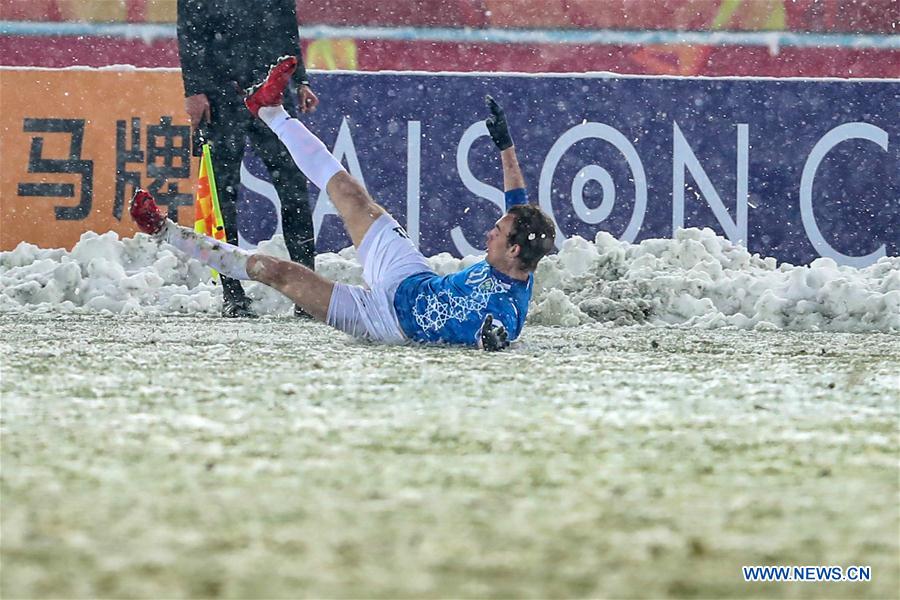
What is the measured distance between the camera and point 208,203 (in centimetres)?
485

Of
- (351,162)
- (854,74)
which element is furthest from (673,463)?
(854,74)

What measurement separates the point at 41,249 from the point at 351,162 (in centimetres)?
148

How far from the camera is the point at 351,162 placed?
6.09 m

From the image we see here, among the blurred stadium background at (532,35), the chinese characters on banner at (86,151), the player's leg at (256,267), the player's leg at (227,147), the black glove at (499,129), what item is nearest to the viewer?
the player's leg at (256,267)

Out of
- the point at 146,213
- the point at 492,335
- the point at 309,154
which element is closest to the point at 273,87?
the point at 309,154

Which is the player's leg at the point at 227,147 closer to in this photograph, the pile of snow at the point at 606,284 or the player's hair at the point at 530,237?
the pile of snow at the point at 606,284

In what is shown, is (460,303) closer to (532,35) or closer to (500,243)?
(500,243)

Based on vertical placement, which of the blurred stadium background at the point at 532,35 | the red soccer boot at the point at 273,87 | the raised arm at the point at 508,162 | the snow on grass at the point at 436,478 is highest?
the blurred stadium background at the point at 532,35

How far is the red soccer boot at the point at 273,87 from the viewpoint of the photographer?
3.68 m

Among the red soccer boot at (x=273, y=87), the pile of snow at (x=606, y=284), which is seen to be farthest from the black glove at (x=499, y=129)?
the pile of snow at (x=606, y=284)

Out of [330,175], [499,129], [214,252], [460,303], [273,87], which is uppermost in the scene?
[273,87]

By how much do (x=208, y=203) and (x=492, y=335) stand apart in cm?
199

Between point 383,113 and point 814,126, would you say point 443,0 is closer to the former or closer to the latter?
point 383,113

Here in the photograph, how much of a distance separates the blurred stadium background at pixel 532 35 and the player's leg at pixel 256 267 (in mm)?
2730
